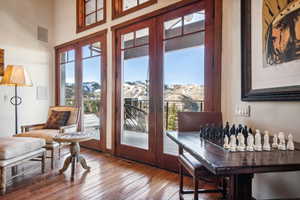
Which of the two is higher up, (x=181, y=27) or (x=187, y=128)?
(x=181, y=27)

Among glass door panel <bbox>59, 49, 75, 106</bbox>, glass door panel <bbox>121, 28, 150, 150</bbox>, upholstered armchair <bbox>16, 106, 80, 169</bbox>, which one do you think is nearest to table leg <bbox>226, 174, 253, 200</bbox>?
glass door panel <bbox>121, 28, 150, 150</bbox>

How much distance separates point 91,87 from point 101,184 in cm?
232

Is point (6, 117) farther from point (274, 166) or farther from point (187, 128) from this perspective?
point (274, 166)

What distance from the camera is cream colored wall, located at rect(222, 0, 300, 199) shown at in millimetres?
1591

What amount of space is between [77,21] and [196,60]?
10.3 feet

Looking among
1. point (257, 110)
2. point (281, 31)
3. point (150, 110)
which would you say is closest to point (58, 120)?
point (150, 110)

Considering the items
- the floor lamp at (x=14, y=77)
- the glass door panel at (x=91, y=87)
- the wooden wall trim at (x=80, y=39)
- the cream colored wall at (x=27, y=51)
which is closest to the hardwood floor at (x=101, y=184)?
the glass door panel at (x=91, y=87)

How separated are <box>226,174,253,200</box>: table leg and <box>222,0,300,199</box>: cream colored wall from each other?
0.75 metres

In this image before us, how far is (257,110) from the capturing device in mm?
1897

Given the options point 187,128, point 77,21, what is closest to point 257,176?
point 187,128

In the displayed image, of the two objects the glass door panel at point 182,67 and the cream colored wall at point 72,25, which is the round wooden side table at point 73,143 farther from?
the glass door panel at point 182,67

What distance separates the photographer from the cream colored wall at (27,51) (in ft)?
13.7

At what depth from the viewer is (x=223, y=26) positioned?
2.39 metres

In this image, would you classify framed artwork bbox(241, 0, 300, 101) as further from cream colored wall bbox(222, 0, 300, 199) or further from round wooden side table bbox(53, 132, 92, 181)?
round wooden side table bbox(53, 132, 92, 181)
